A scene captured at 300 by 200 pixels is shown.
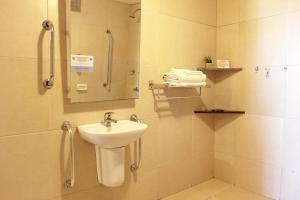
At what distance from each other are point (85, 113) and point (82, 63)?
1.13 ft

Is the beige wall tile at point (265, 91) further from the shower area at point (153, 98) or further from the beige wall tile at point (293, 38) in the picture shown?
the beige wall tile at point (293, 38)

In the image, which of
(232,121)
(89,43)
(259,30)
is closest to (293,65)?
(259,30)

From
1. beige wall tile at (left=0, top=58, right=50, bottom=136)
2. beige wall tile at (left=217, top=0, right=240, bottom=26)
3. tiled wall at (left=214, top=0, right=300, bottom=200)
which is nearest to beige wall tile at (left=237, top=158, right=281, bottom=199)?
tiled wall at (left=214, top=0, right=300, bottom=200)

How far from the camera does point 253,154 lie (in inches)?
91.7

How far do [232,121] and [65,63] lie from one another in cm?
172

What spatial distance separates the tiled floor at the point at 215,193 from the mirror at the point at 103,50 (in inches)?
43.5

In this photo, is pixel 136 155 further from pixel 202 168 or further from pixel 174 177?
pixel 202 168

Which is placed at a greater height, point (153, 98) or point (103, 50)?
point (103, 50)

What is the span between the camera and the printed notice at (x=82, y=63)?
5.17 feet

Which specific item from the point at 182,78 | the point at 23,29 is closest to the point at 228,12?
the point at 182,78

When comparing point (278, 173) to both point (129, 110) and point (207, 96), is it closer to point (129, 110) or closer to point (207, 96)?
point (207, 96)

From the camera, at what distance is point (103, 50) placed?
1739mm

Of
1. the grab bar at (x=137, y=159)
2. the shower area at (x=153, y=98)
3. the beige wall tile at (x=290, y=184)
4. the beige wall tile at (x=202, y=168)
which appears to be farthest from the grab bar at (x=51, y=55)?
the beige wall tile at (x=290, y=184)

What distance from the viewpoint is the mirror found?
5.22 feet
